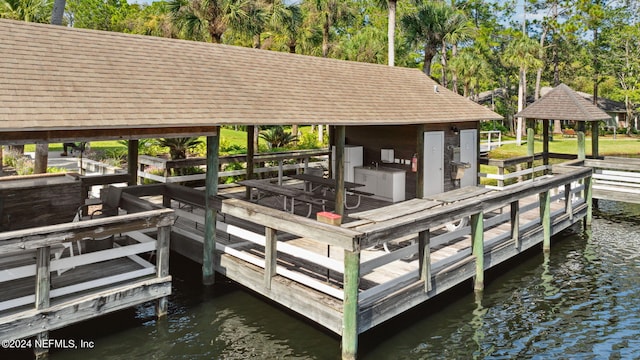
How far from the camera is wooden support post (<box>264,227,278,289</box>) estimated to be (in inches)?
311

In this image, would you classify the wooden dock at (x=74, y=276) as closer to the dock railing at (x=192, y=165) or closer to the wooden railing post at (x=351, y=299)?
the wooden railing post at (x=351, y=299)

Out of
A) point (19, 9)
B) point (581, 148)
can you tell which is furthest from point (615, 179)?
point (19, 9)

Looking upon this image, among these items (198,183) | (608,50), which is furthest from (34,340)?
(608,50)

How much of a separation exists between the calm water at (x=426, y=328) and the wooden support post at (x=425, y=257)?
86 cm

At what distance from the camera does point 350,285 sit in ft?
22.0

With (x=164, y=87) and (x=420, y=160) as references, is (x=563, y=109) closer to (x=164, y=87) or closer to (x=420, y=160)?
(x=420, y=160)

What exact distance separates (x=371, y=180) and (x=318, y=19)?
2330 cm

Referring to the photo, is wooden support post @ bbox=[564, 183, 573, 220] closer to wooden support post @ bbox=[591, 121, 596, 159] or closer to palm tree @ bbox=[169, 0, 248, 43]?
wooden support post @ bbox=[591, 121, 596, 159]

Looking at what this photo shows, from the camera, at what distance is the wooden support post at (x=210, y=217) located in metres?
9.31

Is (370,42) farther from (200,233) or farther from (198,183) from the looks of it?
(200,233)

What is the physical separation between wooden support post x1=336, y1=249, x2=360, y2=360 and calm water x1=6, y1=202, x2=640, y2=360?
57 centimetres

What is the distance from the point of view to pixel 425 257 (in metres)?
8.10

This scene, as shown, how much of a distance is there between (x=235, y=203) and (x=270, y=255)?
140 centimetres

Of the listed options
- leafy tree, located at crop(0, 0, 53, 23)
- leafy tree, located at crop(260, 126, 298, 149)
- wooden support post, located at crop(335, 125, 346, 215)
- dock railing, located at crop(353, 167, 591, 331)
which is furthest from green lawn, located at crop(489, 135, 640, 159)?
leafy tree, located at crop(0, 0, 53, 23)
